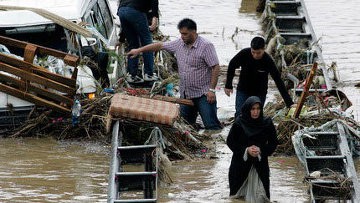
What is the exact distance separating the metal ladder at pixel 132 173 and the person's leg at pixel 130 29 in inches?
132

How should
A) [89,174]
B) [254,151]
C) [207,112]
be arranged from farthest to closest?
[207,112] < [89,174] < [254,151]

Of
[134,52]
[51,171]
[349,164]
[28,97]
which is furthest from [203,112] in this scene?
[349,164]

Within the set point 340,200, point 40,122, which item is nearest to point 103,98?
point 40,122

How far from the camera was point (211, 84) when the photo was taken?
14352 mm

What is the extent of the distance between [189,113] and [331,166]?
296 centimetres

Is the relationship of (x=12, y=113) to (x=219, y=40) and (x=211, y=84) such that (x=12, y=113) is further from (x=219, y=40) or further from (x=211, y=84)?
(x=219, y=40)

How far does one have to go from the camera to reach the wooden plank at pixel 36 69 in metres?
13.9

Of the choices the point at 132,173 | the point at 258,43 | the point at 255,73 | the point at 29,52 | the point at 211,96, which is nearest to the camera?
the point at 132,173

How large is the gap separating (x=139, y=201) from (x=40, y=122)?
4339 mm

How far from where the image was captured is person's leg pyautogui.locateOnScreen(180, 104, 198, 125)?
47.9 feet

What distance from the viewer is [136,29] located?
16.2 m

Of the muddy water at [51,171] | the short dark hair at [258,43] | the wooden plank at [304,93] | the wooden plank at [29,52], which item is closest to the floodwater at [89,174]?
the muddy water at [51,171]

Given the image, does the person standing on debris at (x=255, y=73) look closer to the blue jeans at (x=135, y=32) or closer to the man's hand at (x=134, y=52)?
the man's hand at (x=134, y=52)

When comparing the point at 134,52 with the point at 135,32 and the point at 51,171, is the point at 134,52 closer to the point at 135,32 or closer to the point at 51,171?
the point at 135,32
